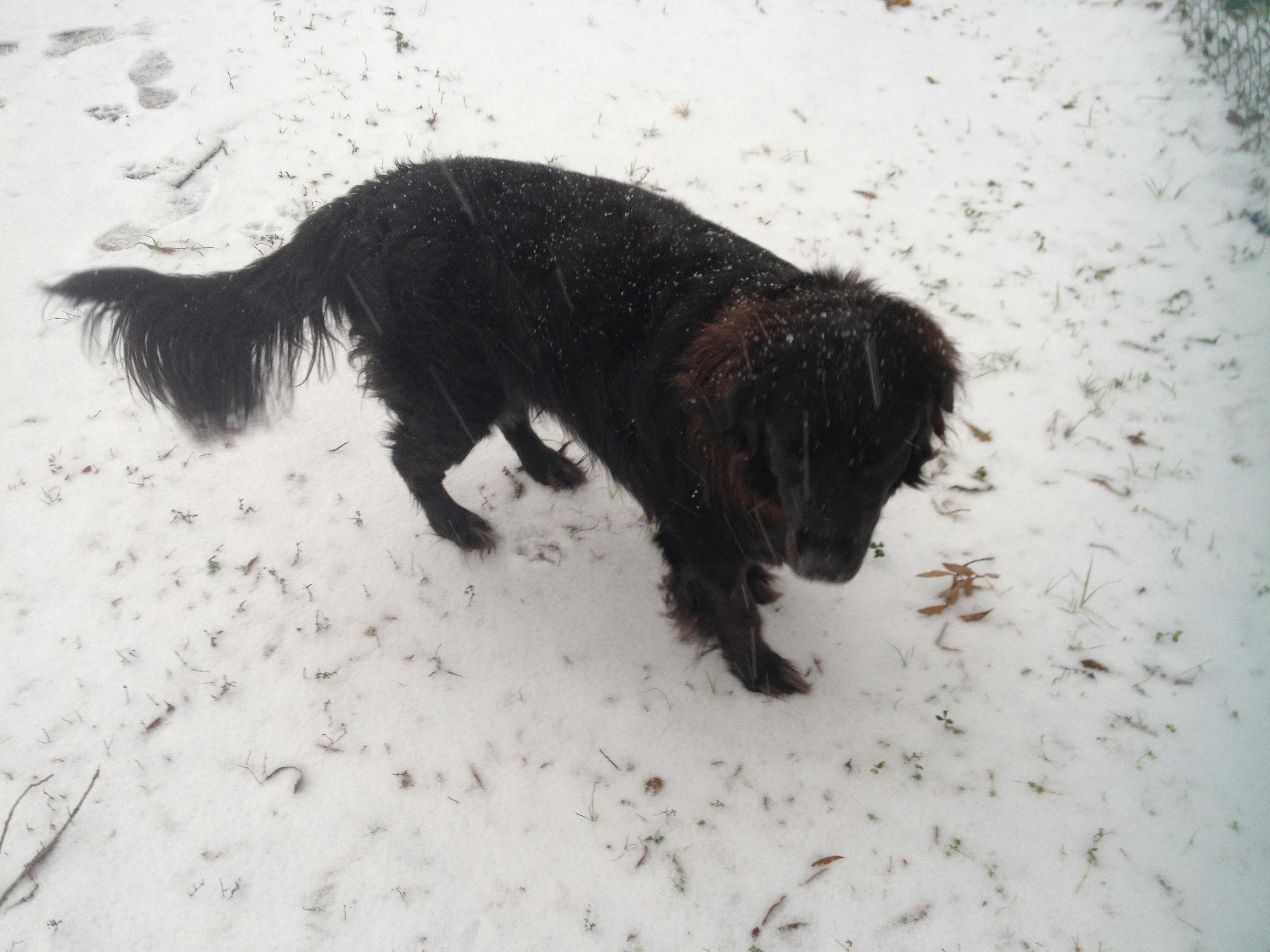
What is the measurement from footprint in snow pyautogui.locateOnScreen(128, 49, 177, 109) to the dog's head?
232 inches

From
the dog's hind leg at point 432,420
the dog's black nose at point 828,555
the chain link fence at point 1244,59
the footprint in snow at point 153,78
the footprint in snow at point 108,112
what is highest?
the chain link fence at point 1244,59

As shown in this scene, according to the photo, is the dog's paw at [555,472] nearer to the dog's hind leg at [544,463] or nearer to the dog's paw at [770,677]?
the dog's hind leg at [544,463]

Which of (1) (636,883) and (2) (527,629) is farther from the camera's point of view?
(2) (527,629)

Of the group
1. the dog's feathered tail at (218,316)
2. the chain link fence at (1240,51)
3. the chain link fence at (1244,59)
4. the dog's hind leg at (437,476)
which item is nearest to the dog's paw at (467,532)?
the dog's hind leg at (437,476)

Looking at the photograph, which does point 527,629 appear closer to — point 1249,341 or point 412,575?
point 412,575

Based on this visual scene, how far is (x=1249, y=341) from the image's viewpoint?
387 centimetres

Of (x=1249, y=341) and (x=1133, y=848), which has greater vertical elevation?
(x=1249, y=341)

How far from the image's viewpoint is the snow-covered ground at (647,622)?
2.29 meters

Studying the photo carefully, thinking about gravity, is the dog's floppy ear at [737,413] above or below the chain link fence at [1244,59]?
below

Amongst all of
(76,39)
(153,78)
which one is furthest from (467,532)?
(76,39)

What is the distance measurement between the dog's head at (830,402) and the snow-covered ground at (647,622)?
1.18 metres

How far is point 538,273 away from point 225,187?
151 inches

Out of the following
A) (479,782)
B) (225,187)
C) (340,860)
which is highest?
(225,187)

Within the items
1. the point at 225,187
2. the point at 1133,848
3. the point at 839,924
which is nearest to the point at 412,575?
the point at 839,924
